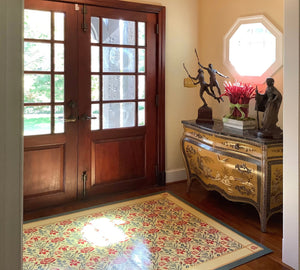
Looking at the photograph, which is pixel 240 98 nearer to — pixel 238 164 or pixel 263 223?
pixel 238 164

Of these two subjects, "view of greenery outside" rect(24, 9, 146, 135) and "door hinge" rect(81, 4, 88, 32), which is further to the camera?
"door hinge" rect(81, 4, 88, 32)

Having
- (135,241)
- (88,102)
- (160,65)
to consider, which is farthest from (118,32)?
(135,241)

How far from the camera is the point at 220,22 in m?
3.94

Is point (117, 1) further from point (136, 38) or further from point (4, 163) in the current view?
point (4, 163)

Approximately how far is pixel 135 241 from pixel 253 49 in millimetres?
2308

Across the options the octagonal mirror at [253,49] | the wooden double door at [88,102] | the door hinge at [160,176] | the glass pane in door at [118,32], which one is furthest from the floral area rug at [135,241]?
the glass pane in door at [118,32]

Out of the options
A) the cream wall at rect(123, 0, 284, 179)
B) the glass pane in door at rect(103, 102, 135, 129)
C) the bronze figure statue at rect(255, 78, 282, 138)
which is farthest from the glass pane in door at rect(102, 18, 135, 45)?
the bronze figure statue at rect(255, 78, 282, 138)

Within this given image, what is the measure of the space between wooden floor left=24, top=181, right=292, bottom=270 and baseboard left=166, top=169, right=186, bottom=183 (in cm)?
7

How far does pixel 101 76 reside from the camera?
362cm

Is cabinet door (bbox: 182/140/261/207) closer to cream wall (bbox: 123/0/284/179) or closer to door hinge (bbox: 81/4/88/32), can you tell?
cream wall (bbox: 123/0/284/179)

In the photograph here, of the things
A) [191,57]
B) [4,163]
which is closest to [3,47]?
[4,163]

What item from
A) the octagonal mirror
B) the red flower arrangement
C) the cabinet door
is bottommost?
the cabinet door

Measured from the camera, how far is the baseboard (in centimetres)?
420

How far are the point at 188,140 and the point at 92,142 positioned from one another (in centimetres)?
105
